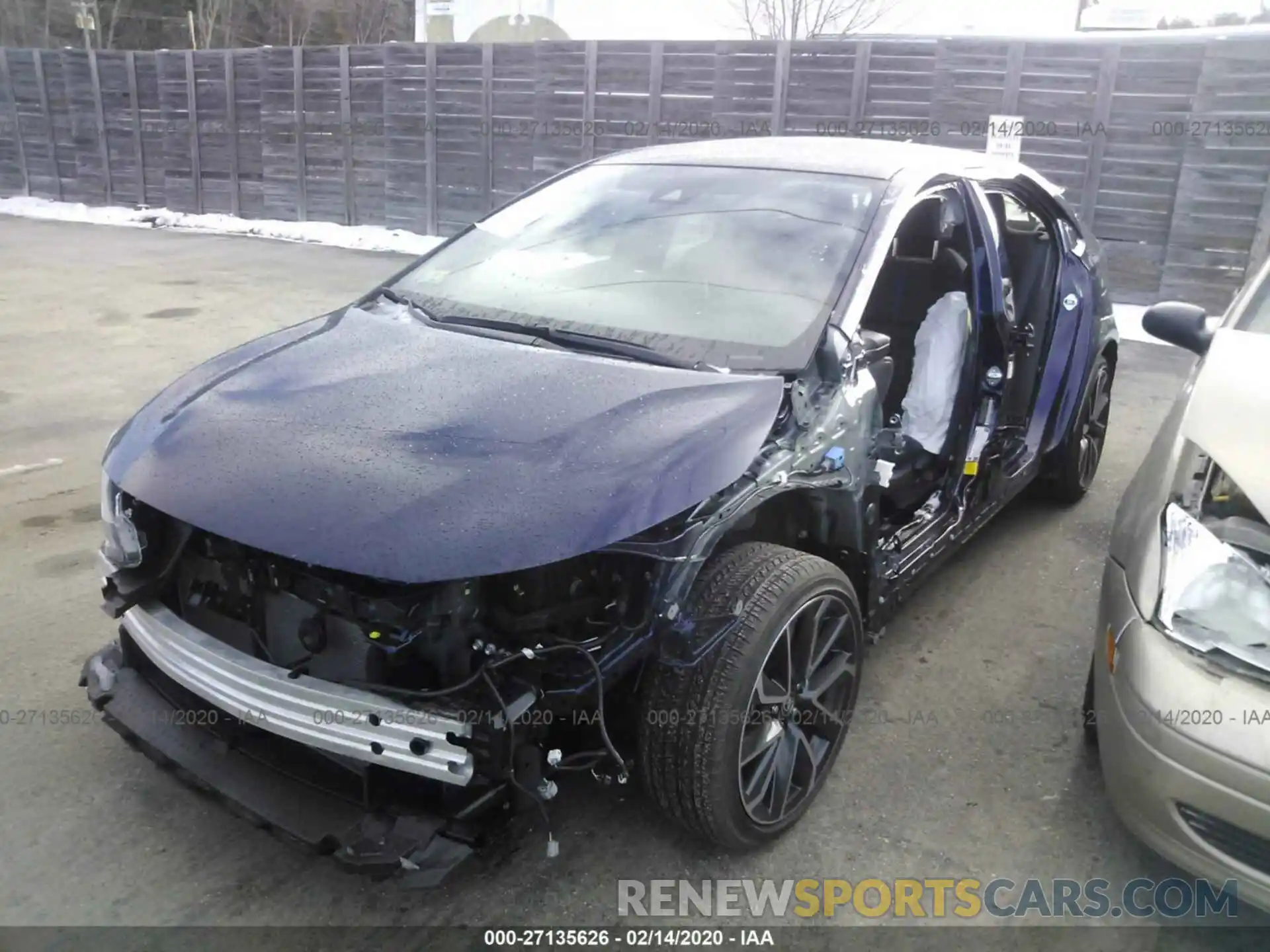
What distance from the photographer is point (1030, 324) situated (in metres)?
4.03

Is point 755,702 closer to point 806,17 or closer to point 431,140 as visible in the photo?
point 431,140

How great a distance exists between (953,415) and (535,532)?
6.85 ft

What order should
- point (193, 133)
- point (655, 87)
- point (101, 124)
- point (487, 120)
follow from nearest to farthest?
point (655, 87) < point (487, 120) < point (193, 133) < point (101, 124)

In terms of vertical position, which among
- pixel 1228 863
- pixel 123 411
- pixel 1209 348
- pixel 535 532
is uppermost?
pixel 1209 348

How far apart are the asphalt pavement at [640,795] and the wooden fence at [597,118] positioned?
585 centimetres

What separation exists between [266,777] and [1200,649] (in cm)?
206

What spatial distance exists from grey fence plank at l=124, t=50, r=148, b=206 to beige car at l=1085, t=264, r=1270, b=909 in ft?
61.5

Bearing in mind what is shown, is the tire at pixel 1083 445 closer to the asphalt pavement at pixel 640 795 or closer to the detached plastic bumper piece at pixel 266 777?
the asphalt pavement at pixel 640 795

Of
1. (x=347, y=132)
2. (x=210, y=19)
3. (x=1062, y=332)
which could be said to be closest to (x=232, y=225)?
(x=347, y=132)

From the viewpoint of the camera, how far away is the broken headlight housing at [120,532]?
240 centimetres

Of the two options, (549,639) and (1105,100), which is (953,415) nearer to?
(549,639)

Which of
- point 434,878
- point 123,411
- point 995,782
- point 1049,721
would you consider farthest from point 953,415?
point 123,411

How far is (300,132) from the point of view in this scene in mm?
14953

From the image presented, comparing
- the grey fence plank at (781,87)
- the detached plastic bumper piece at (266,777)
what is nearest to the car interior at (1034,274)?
the detached plastic bumper piece at (266,777)
